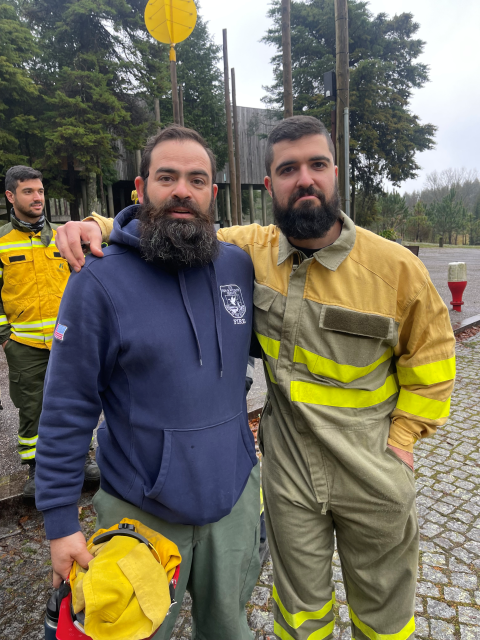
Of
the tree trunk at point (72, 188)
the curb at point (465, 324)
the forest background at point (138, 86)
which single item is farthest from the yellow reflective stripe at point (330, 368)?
the tree trunk at point (72, 188)

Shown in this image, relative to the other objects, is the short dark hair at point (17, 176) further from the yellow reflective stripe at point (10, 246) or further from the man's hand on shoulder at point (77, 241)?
the man's hand on shoulder at point (77, 241)

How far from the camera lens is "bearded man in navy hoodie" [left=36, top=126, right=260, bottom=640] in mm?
1542

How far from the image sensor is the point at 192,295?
1.71 metres

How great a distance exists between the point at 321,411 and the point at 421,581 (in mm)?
1654

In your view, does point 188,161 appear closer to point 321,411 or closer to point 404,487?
point 321,411

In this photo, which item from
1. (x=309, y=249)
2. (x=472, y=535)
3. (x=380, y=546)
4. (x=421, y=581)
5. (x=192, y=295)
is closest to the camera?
(x=192, y=295)

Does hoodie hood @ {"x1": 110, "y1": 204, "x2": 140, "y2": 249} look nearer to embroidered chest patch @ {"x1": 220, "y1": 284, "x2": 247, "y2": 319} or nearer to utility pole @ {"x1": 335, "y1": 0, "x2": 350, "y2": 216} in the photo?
embroidered chest patch @ {"x1": 220, "y1": 284, "x2": 247, "y2": 319}

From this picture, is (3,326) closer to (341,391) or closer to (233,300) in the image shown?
(233,300)

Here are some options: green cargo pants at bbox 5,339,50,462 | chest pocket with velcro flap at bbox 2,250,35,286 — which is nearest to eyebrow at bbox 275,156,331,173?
chest pocket with velcro flap at bbox 2,250,35,286

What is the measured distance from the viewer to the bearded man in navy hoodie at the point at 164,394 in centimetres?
154

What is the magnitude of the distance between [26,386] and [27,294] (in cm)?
80

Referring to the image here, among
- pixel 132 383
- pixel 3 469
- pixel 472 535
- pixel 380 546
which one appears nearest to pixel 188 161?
pixel 132 383

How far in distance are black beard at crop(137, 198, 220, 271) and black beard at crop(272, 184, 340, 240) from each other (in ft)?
1.15

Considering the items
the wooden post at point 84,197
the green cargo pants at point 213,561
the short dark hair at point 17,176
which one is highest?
the wooden post at point 84,197
